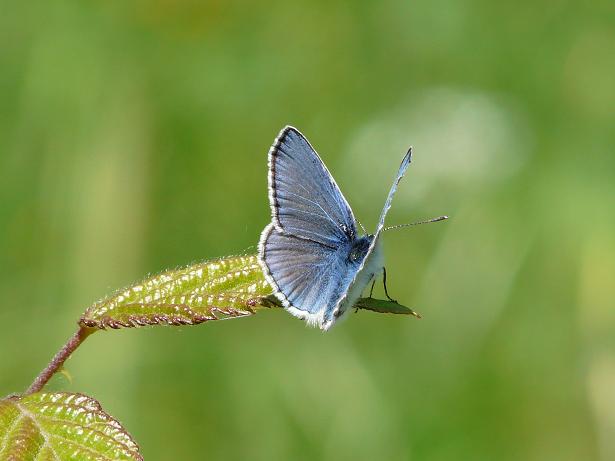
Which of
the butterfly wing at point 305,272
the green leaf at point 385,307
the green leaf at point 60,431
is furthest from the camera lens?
the butterfly wing at point 305,272

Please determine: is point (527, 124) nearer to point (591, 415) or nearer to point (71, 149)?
point (591, 415)

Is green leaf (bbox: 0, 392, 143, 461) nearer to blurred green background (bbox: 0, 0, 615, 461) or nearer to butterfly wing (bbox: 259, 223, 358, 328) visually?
butterfly wing (bbox: 259, 223, 358, 328)

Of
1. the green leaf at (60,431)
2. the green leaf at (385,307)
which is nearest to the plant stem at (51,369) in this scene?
the green leaf at (60,431)

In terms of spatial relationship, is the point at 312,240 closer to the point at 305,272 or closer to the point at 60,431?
the point at 305,272

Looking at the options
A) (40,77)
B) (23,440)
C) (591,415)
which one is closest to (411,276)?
(591,415)

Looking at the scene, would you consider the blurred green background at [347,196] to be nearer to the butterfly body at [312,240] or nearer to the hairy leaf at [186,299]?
the butterfly body at [312,240]

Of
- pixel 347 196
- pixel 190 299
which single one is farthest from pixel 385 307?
pixel 347 196
